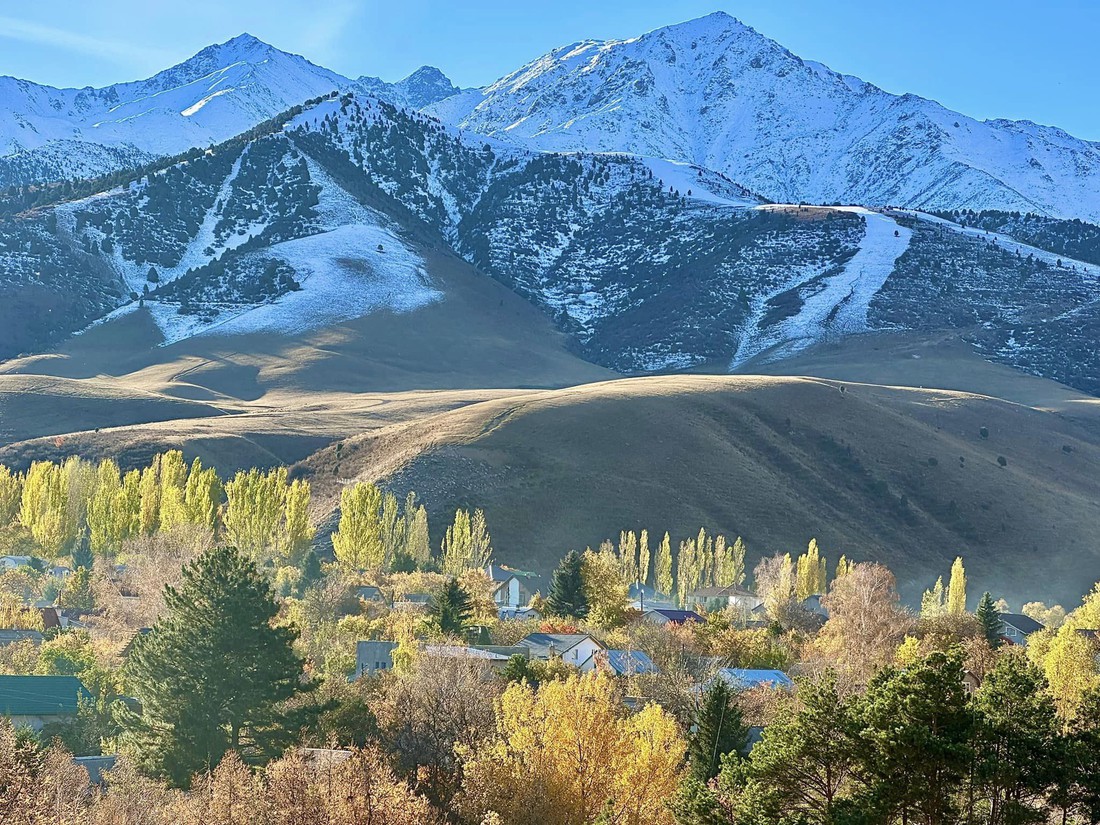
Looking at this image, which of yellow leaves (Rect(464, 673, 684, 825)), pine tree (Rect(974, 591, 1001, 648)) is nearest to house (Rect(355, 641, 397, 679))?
yellow leaves (Rect(464, 673, 684, 825))

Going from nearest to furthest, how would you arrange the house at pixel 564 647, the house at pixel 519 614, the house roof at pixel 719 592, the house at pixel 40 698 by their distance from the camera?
1. the house at pixel 40 698
2. the house at pixel 564 647
3. the house at pixel 519 614
4. the house roof at pixel 719 592

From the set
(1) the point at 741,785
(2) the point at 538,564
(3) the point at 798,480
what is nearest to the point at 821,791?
(1) the point at 741,785

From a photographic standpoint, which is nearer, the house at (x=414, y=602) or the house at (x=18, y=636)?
the house at (x=18, y=636)

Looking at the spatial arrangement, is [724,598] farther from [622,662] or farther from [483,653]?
[483,653]

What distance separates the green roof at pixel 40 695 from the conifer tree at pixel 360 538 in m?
54.7

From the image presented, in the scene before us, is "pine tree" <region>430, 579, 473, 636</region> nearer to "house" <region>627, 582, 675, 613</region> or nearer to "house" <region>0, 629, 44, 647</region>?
"house" <region>0, 629, 44, 647</region>

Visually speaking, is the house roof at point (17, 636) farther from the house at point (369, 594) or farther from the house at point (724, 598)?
the house at point (724, 598)

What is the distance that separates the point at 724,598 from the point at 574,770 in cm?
8044

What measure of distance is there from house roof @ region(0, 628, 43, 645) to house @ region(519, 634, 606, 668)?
26.3 m

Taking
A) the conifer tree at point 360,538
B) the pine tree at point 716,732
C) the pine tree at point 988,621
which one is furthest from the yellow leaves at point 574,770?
the conifer tree at point 360,538

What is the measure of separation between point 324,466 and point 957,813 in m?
137

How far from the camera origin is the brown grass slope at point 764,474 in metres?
138

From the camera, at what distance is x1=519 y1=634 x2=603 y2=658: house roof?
2514 inches

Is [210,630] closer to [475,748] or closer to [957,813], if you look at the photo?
[475,748]
